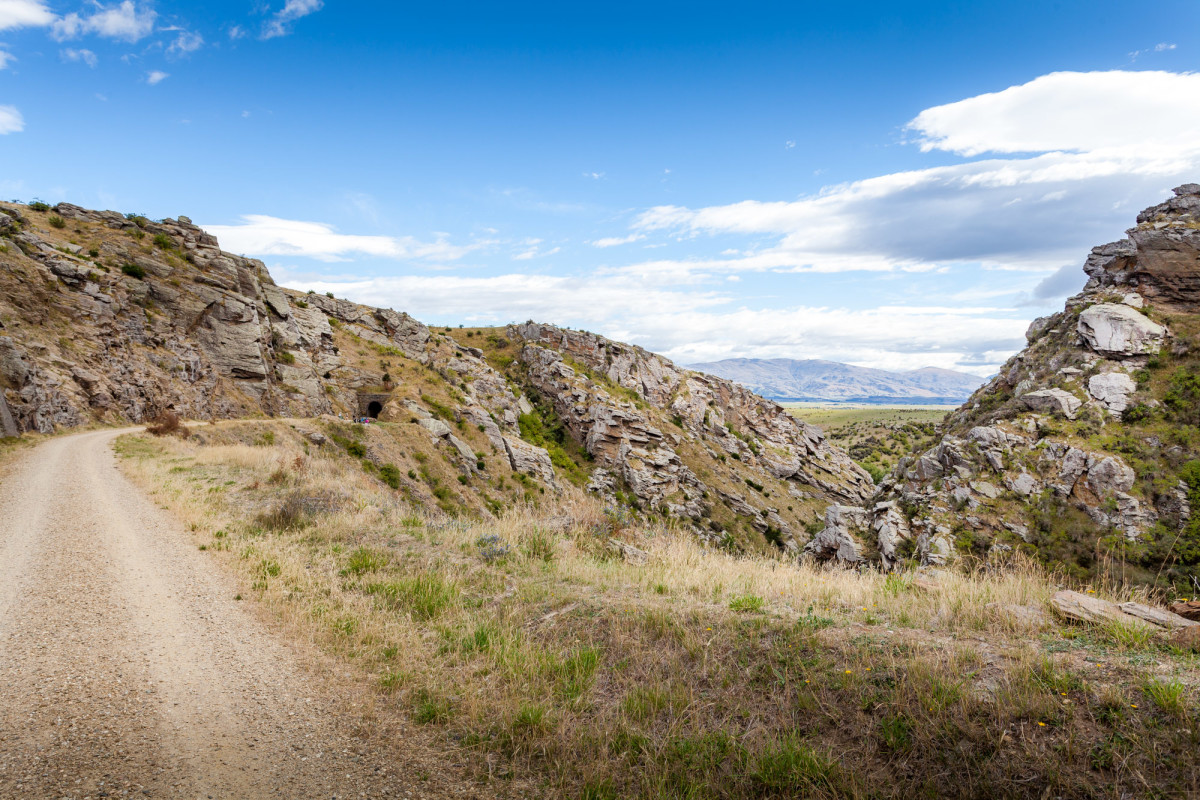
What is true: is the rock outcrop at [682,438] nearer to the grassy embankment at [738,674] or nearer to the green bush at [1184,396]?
the green bush at [1184,396]

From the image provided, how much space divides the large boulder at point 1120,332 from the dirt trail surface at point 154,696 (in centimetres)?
5281

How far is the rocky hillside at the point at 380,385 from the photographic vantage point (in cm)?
3148

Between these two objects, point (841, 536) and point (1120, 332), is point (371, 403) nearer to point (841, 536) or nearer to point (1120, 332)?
point (841, 536)

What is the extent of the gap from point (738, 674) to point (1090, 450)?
133ft

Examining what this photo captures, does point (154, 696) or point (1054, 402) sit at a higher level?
point (1054, 402)

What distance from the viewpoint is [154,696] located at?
15.0ft

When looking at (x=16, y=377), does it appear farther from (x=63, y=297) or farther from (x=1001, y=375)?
(x=1001, y=375)

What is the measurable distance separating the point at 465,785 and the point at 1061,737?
4.32 m

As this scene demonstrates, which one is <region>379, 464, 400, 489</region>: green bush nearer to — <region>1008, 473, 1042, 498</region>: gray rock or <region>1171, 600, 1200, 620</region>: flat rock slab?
<region>1171, 600, 1200, 620</region>: flat rock slab

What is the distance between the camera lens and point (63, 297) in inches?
1272

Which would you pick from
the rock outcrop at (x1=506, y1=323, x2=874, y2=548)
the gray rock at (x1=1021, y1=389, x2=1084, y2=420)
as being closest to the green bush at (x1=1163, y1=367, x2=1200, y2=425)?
the gray rock at (x1=1021, y1=389, x2=1084, y2=420)

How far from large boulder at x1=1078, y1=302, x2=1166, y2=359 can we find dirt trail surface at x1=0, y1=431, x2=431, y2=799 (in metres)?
52.8

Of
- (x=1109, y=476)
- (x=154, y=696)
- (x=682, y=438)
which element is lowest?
(x=682, y=438)

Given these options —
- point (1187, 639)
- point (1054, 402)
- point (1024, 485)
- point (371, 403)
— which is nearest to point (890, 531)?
point (1024, 485)
